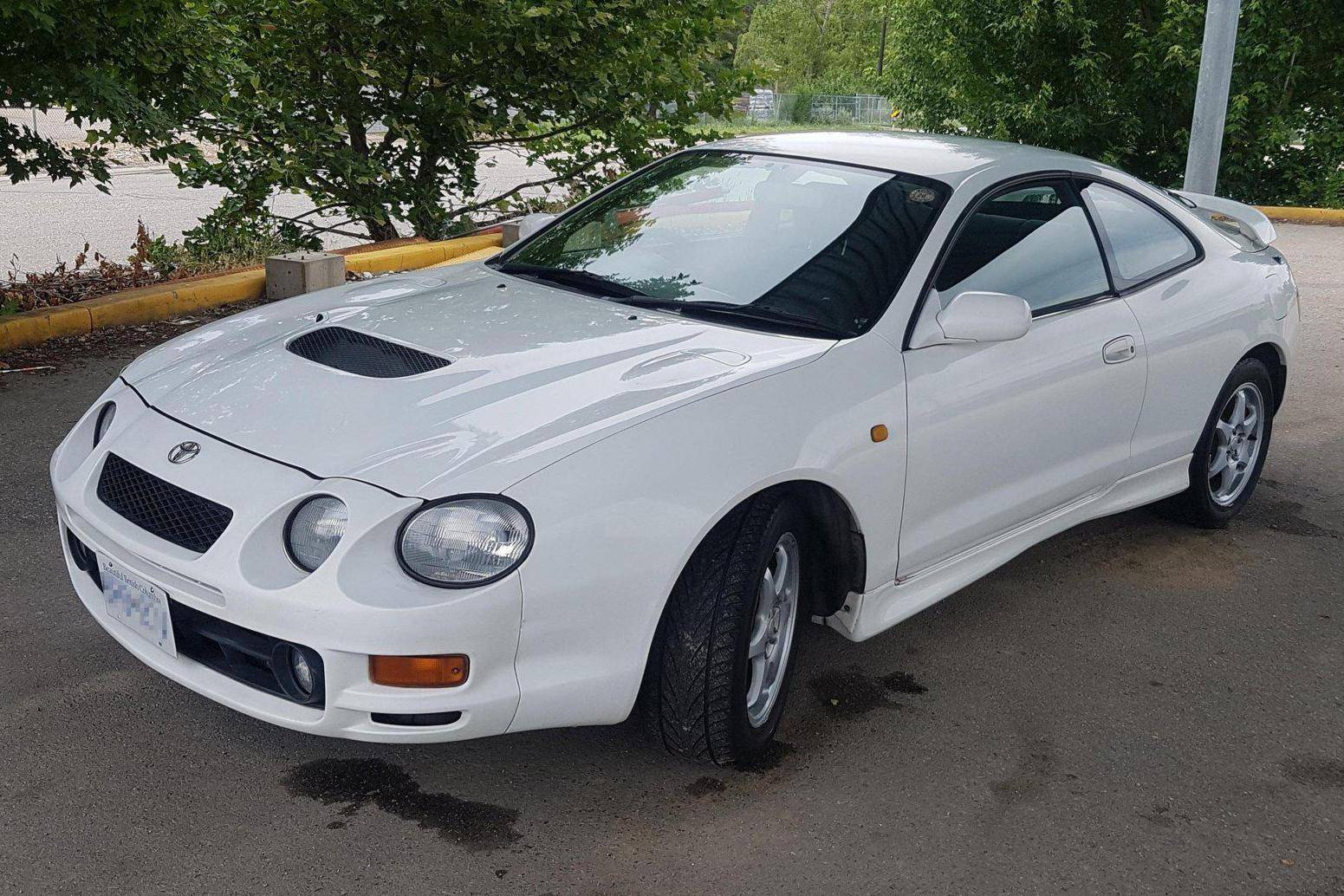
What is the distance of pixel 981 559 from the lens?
3.78m

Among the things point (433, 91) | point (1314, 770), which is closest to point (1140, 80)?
point (433, 91)

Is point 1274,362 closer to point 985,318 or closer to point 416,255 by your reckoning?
point 985,318

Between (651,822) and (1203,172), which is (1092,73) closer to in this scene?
(1203,172)

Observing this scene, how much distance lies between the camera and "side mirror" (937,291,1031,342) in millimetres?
3383

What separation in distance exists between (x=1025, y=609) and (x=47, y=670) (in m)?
2.95

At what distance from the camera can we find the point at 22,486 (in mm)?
4906

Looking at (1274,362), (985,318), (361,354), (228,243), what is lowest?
(228,243)

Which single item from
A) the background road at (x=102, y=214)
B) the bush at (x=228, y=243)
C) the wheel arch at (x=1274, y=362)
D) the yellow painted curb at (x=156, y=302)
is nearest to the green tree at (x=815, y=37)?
the background road at (x=102, y=214)

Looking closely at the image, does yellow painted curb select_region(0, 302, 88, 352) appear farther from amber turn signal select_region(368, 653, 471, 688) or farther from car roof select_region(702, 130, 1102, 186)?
amber turn signal select_region(368, 653, 471, 688)

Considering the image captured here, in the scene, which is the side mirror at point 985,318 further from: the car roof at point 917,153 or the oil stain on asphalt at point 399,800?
the oil stain on asphalt at point 399,800

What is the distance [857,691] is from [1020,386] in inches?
38.8

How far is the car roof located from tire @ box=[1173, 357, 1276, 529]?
1.00 metres

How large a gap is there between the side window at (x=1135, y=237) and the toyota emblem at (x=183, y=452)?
9.41 ft

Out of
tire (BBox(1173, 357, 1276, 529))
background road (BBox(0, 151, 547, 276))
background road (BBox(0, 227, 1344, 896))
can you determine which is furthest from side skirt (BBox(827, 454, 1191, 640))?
background road (BBox(0, 151, 547, 276))
